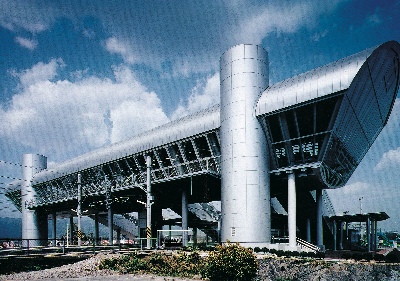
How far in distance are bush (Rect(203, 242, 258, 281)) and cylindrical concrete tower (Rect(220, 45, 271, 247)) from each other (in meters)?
11.7

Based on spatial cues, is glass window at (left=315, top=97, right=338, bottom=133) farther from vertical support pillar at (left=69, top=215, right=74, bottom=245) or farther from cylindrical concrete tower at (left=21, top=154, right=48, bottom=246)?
cylindrical concrete tower at (left=21, top=154, right=48, bottom=246)

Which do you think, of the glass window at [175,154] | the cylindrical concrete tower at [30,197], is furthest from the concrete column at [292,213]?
the cylindrical concrete tower at [30,197]

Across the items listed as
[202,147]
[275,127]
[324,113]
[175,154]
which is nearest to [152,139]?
[175,154]

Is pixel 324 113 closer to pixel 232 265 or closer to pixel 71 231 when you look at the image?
pixel 232 265

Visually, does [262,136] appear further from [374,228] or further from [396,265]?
[374,228]

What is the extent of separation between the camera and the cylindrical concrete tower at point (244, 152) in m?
38.7

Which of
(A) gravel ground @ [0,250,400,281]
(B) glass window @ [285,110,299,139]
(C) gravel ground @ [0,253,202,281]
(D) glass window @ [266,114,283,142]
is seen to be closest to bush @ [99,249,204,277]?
(C) gravel ground @ [0,253,202,281]

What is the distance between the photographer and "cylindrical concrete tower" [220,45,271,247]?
3866 centimetres

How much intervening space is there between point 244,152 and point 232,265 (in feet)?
51.6

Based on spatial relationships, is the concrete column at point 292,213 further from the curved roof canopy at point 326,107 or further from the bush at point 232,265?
the bush at point 232,265

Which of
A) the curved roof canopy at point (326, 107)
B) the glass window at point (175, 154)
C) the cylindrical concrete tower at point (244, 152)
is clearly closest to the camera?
the curved roof canopy at point (326, 107)

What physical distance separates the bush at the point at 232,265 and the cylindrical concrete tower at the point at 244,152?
11698mm

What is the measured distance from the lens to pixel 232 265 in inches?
1005

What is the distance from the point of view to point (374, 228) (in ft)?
185
